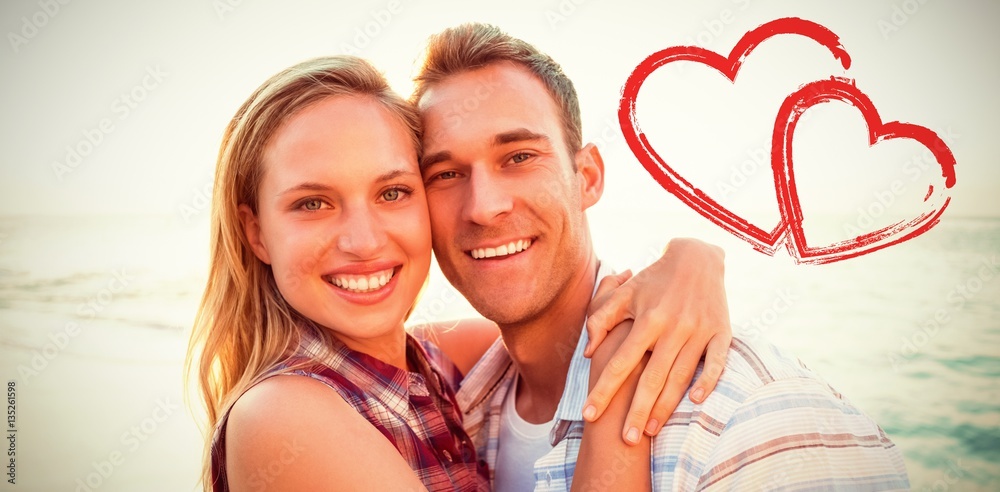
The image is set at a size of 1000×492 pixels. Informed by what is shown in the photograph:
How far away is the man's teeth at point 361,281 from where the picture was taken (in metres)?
2.52

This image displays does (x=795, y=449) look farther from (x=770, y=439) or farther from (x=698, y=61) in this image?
(x=698, y=61)

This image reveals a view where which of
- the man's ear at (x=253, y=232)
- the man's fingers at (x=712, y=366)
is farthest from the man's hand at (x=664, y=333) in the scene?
the man's ear at (x=253, y=232)

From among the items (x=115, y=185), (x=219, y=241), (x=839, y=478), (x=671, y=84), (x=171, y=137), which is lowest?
(x=839, y=478)

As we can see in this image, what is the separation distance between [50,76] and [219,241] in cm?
1548

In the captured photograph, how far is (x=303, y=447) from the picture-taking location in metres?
2.08

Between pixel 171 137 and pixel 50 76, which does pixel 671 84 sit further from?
pixel 50 76

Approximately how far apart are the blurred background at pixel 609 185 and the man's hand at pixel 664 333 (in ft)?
19.0

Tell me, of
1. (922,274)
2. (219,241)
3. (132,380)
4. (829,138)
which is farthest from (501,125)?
(829,138)

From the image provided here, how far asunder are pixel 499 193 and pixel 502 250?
0.78 ft

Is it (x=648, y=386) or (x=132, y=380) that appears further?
(x=132, y=380)

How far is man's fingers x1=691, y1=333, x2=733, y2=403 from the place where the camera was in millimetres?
2059

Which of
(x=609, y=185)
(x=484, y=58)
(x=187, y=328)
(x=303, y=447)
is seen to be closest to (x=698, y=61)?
(x=484, y=58)

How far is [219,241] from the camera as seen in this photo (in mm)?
2725

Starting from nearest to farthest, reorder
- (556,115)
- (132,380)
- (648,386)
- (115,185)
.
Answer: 1. (648,386)
2. (556,115)
3. (132,380)
4. (115,185)
